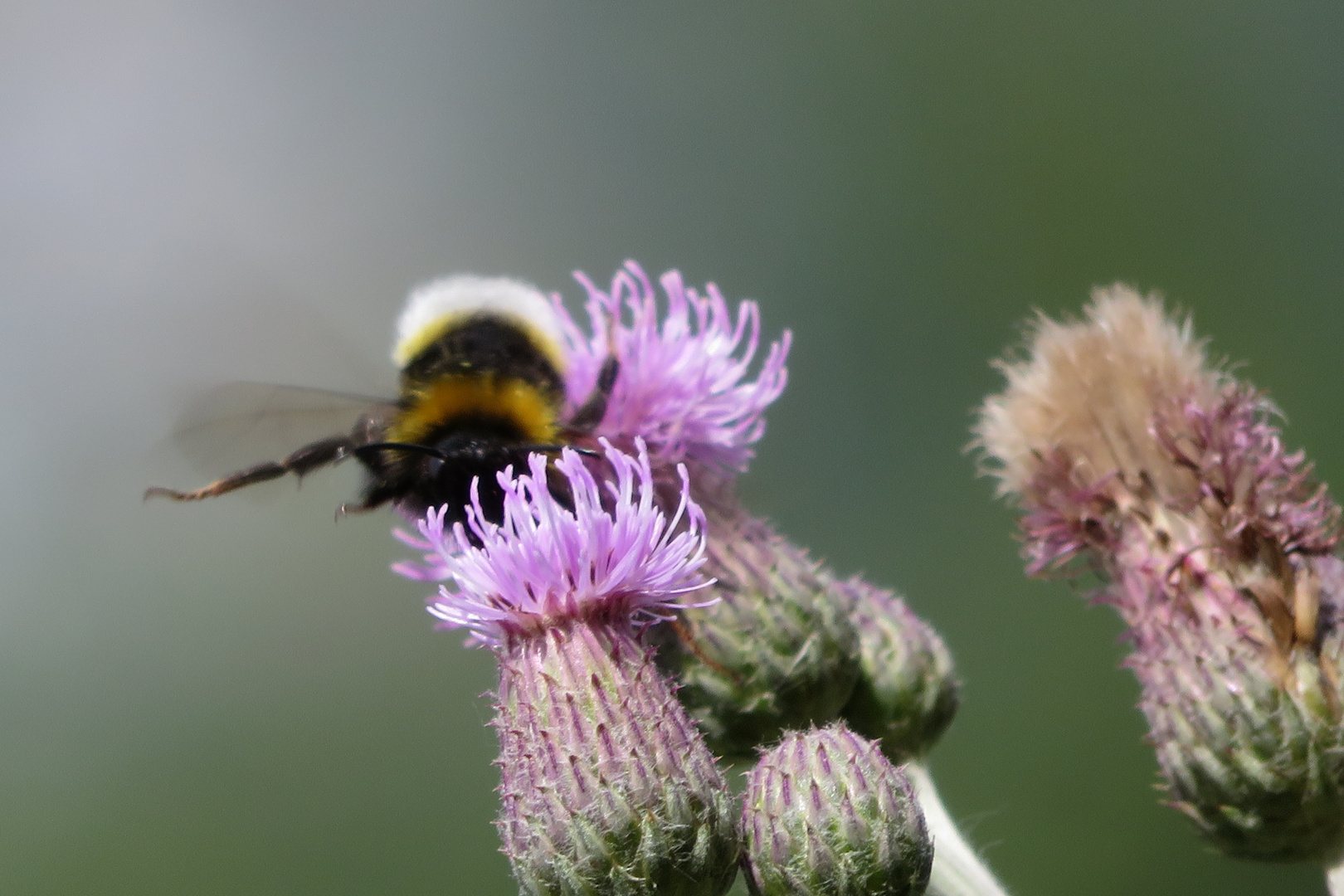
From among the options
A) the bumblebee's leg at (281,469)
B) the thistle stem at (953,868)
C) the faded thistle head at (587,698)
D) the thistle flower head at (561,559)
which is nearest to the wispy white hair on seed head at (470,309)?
the bumblebee's leg at (281,469)

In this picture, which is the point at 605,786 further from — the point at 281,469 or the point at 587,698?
the point at 281,469

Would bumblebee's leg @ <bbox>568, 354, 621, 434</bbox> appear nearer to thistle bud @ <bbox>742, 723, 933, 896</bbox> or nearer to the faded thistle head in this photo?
the faded thistle head

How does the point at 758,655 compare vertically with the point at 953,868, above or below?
above

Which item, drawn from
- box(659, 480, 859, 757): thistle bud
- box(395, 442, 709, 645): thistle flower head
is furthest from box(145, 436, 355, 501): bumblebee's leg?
box(659, 480, 859, 757): thistle bud

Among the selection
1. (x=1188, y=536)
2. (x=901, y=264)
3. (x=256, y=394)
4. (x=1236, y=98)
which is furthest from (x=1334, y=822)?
(x=1236, y=98)

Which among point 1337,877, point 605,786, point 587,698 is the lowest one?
point 1337,877

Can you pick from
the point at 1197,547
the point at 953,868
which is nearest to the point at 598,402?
the point at 953,868

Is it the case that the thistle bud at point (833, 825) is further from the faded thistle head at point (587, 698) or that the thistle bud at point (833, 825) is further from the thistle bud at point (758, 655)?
the thistle bud at point (758, 655)
